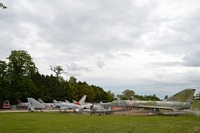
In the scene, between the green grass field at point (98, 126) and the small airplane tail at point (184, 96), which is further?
the small airplane tail at point (184, 96)

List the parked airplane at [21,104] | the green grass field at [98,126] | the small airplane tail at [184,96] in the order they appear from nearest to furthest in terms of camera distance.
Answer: the green grass field at [98,126] → the small airplane tail at [184,96] → the parked airplane at [21,104]

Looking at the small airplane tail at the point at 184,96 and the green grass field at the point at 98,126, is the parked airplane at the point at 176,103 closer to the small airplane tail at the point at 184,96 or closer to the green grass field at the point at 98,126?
the small airplane tail at the point at 184,96

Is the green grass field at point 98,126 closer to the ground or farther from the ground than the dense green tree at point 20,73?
closer to the ground

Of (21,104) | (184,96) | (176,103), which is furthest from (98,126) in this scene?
(21,104)

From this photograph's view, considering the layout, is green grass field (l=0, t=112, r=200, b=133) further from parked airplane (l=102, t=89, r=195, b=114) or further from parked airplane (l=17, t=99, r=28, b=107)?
parked airplane (l=17, t=99, r=28, b=107)

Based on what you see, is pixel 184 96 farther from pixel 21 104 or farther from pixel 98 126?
pixel 21 104

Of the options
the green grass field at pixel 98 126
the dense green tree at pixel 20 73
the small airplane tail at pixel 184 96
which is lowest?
the green grass field at pixel 98 126

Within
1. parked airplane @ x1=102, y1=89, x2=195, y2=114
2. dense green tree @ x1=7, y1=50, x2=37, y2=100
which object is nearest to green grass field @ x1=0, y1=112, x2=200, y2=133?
parked airplane @ x1=102, y1=89, x2=195, y2=114

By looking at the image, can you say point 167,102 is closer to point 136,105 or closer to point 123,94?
point 136,105

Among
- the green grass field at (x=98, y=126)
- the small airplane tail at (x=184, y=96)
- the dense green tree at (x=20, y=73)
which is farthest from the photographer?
the dense green tree at (x=20, y=73)

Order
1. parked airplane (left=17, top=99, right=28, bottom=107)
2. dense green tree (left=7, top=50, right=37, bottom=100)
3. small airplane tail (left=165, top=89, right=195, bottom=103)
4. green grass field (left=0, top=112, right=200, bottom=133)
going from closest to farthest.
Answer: green grass field (left=0, top=112, right=200, bottom=133) → small airplane tail (left=165, top=89, right=195, bottom=103) → dense green tree (left=7, top=50, right=37, bottom=100) → parked airplane (left=17, top=99, right=28, bottom=107)

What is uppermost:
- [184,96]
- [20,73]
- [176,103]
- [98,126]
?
[20,73]

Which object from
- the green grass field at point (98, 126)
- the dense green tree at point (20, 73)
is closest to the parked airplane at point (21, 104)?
the dense green tree at point (20, 73)

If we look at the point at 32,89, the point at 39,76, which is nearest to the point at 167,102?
the point at 32,89
